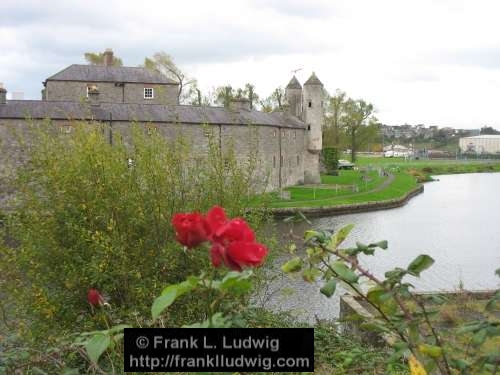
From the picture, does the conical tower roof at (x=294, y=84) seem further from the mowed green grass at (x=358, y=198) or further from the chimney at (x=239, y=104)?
the mowed green grass at (x=358, y=198)

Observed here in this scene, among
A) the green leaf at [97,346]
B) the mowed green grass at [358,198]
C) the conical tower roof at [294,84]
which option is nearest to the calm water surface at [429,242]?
the mowed green grass at [358,198]

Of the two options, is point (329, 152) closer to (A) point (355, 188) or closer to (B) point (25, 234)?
(A) point (355, 188)

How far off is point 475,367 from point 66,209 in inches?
242

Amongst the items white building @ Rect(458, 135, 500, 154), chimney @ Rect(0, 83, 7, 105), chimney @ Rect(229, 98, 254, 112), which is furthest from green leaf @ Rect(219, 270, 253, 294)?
white building @ Rect(458, 135, 500, 154)

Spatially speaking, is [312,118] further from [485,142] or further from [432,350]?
[485,142]

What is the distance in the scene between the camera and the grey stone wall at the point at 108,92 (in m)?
34.4

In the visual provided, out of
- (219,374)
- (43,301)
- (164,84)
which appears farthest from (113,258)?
(164,84)

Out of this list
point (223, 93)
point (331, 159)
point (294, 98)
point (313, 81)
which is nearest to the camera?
point (313, 81)

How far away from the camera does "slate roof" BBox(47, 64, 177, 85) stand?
34.6m

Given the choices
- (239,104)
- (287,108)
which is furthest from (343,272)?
(287,108)

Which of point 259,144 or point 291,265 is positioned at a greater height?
point 259,144

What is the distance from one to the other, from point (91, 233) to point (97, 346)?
203 inches

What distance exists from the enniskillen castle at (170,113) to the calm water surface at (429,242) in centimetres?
593

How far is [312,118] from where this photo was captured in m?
40.1
